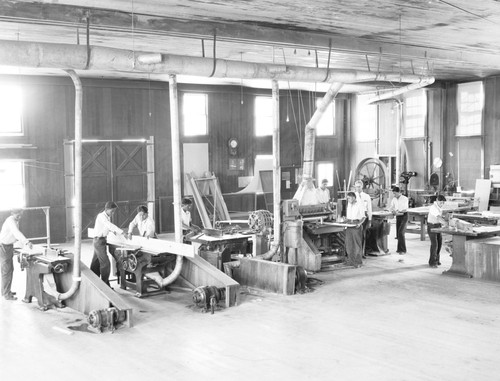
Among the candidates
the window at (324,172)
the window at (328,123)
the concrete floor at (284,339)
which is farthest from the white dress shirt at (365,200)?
the window at (328,123)

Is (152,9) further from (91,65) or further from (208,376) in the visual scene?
(208,376)

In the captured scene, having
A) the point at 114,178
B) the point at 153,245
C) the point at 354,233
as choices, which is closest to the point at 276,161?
the point at 354,233

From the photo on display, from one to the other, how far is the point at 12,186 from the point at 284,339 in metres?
10.6

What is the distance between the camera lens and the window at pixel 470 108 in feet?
63.5

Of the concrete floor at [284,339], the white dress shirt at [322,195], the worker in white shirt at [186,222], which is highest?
the white dress shirt at [322,195]

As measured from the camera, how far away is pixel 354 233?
41.5 feet

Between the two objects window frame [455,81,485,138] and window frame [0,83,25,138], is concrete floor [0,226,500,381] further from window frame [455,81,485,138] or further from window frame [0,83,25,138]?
window frame [455,81,485,138]

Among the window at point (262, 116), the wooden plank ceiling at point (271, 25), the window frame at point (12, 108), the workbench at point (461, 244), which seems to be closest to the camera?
the wooden plank ceiling at point (271, 25)

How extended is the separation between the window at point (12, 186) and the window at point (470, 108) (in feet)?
44.9

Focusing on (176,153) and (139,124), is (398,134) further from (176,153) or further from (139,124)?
(176,153)

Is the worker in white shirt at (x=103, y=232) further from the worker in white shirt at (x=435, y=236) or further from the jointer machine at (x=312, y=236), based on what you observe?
the worker in white shirt at (x=435, y=236)

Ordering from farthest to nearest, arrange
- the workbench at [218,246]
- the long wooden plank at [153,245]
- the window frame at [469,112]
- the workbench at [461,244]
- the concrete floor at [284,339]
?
the window frame at [469,112]
the workbench at [461,244]
the workbench at [218,246]
the long wooden plank at [153,245]
the concrete floor at [284,339]

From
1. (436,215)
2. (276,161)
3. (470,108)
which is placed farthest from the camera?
(470,108)

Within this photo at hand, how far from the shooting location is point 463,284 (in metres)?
11.0
